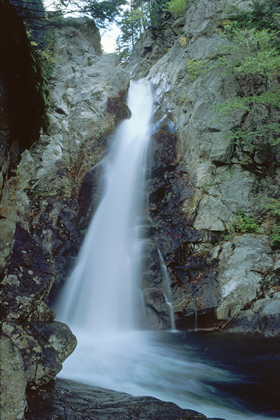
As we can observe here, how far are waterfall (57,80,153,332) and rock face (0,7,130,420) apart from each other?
0.59m

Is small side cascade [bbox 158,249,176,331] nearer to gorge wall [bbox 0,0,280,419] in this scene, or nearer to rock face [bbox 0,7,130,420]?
gorge wall [bbox 0,0,280,419]

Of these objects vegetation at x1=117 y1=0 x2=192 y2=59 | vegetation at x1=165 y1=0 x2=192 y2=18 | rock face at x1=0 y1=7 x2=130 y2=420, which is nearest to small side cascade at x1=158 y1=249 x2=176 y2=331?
rock face at x1=0 y1=7 x2=130 y2=420

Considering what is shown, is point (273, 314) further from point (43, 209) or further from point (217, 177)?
point (43, 209)

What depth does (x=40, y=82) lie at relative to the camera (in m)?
3.20

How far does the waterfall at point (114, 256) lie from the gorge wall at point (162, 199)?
1.48 feet

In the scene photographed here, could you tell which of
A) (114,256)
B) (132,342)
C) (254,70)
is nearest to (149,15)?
(254,70)

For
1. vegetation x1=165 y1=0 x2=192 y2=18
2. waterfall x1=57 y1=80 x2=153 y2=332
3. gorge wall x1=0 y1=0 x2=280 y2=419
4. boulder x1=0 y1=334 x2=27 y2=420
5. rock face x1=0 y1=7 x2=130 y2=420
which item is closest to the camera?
boulder x1=0 y1=334 x2=27 y2=420

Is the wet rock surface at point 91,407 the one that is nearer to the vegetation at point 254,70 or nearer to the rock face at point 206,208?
the rock face at point 206,208

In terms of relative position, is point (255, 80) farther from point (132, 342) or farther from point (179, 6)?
point (132, 342)

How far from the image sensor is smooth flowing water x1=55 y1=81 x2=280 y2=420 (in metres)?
5.16

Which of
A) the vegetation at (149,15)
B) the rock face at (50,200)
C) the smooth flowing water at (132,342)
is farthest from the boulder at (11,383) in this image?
the vegetation at (149,15)

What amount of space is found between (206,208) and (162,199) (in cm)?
193

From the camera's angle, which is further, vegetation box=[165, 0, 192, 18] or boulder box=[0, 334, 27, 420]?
vegetation box=[165, 0, 192, 18]

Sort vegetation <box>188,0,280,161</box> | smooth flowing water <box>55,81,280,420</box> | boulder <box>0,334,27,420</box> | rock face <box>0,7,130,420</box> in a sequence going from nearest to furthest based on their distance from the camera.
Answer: boulder <box>0,334,27,420</box> < rock face <box>0,7,130,420</box> < smooth flowing water <box>55,81,280,420</box> < vegetation <box>188,0,280,161</box>
